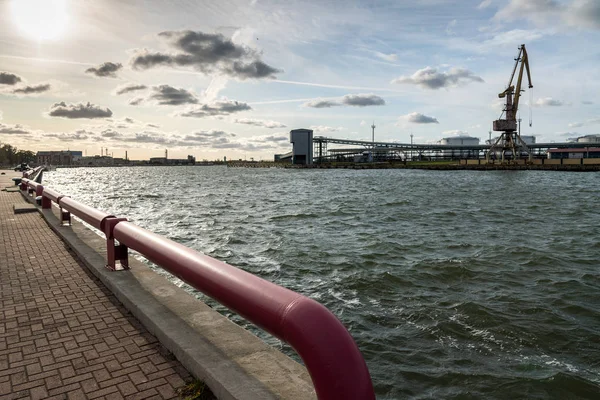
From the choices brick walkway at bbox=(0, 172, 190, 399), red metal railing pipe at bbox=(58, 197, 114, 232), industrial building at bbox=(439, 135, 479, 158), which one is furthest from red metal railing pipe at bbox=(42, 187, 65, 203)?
industrial building at bbox=(439, 135, 479, 158)

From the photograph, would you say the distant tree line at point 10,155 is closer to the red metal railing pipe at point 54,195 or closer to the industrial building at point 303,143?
the industrial building at point 303,143

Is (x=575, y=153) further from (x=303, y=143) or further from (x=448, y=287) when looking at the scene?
(x=448, y=287)

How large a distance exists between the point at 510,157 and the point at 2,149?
184726 millimetres

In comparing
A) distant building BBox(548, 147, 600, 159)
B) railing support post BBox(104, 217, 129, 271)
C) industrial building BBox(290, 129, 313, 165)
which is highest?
industrial building BBox(290, 129, 313, 165)

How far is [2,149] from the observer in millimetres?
161875

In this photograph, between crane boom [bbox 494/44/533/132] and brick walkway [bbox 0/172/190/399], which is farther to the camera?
crane boom [bbox 494/44/533/132]

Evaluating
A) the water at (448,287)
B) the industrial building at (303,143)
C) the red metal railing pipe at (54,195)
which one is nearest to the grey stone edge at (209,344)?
the water at (448,287)

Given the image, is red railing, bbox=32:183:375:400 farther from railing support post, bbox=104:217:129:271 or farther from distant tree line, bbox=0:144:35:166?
distant tree line, bbox=0:144:35:166

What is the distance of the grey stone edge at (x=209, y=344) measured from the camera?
3213mm

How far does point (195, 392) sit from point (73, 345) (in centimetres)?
174

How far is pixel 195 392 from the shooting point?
3271 mm

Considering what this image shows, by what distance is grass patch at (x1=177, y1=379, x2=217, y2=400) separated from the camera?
10.5 feet

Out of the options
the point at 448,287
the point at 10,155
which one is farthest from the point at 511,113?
the point at 10,155

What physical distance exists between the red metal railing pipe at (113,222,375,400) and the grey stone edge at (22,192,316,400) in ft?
2.26
